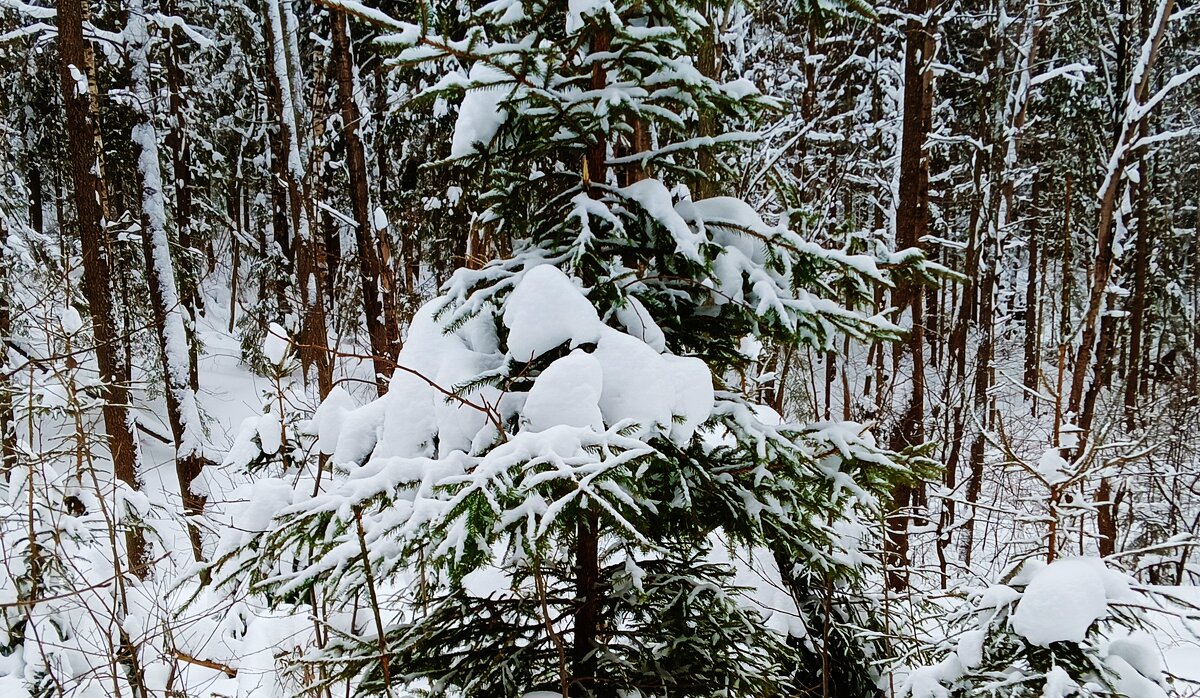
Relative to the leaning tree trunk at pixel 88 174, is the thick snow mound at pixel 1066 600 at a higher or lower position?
lower

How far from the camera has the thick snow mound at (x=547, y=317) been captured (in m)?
2.33

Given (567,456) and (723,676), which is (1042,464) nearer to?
(723,676)

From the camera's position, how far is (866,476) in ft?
9.63

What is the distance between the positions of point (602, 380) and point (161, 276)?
10179 millimetres

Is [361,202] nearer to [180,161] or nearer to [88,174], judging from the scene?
[88,174]

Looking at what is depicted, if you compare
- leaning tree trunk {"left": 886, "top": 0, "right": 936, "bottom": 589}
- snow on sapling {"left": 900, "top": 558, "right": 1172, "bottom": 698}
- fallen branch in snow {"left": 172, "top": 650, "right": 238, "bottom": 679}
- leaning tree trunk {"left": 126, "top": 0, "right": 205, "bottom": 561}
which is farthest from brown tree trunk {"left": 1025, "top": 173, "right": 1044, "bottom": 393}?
leaning tree trunk {"left": 126, "top": 0, "right": 205, "bottom": 561}

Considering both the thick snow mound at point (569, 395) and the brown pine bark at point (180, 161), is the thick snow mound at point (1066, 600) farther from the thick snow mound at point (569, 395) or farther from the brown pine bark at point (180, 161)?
the brown pine bark at point (180, 161)

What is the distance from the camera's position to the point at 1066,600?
237 centimetres

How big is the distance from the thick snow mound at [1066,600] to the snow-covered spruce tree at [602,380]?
0.59 meters

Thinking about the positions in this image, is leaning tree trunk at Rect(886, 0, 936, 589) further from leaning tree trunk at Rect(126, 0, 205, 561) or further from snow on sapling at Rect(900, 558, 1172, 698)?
leaning tree trunk at Rect(126, 0, 205, 561)

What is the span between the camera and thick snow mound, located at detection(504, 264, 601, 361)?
7.64 feet

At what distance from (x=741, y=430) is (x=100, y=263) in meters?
8.85

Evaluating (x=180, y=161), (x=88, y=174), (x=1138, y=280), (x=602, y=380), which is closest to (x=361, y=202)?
(x=88, y=174)

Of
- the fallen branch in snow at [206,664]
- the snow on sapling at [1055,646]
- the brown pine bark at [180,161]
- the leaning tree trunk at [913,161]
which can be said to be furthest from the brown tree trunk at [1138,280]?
the brown pine bark at [180,161]
